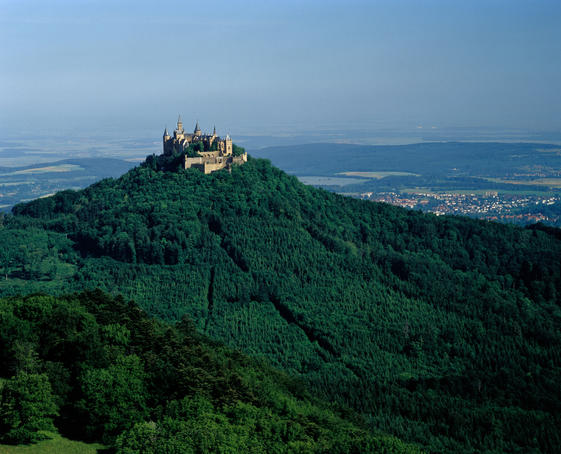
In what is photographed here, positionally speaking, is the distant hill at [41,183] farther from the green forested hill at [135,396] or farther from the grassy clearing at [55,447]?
the grassy clearing at [55,447]

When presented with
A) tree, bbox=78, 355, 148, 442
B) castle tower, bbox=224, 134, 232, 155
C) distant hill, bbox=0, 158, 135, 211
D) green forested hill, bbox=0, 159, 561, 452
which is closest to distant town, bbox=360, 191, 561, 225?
green forested hill, bbox=0, 159, 561, 452

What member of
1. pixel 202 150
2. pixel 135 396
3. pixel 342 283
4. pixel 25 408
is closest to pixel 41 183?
pixel 202 150

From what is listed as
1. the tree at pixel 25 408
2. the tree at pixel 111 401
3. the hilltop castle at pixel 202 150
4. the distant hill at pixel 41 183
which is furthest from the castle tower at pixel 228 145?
the distant hill at pixel 41 183

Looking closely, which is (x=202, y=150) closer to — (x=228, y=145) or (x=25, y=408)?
(x=228, y=145)

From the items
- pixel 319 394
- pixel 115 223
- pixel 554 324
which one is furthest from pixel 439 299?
pixel 115 223

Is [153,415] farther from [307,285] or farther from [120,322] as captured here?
[307,285]
